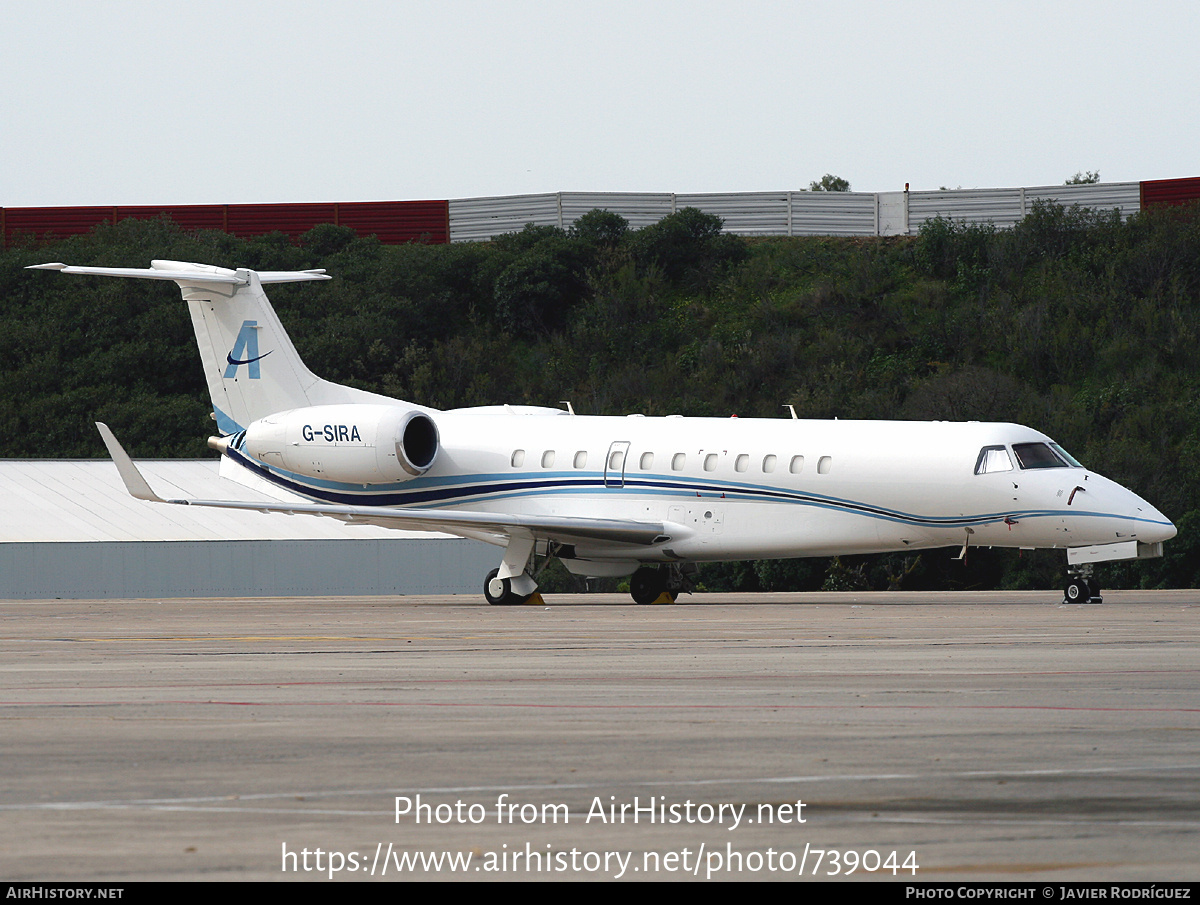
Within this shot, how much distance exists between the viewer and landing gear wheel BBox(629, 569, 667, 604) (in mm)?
32469

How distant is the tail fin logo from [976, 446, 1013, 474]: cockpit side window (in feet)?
49.1

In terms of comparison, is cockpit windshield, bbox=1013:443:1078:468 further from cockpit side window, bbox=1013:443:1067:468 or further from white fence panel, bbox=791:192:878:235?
white fence panel, bbox=791:192:878:235

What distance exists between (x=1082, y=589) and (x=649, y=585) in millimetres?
8214

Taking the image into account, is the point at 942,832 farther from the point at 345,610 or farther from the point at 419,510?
the point at 419,510

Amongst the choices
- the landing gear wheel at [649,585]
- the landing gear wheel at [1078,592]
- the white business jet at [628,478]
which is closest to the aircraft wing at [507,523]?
the white business jet at [628,478]

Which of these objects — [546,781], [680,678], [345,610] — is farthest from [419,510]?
[546,781]

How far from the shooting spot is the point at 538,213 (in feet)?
272

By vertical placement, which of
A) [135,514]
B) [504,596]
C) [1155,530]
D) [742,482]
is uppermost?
[742,482]

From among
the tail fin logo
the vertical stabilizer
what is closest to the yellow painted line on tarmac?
the vertical stabilizer

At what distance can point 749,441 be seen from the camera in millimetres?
29969

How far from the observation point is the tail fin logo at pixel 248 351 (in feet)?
116

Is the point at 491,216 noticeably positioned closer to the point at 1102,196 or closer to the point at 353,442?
the point at 1102,196

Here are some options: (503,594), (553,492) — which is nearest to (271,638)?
(503,594)
